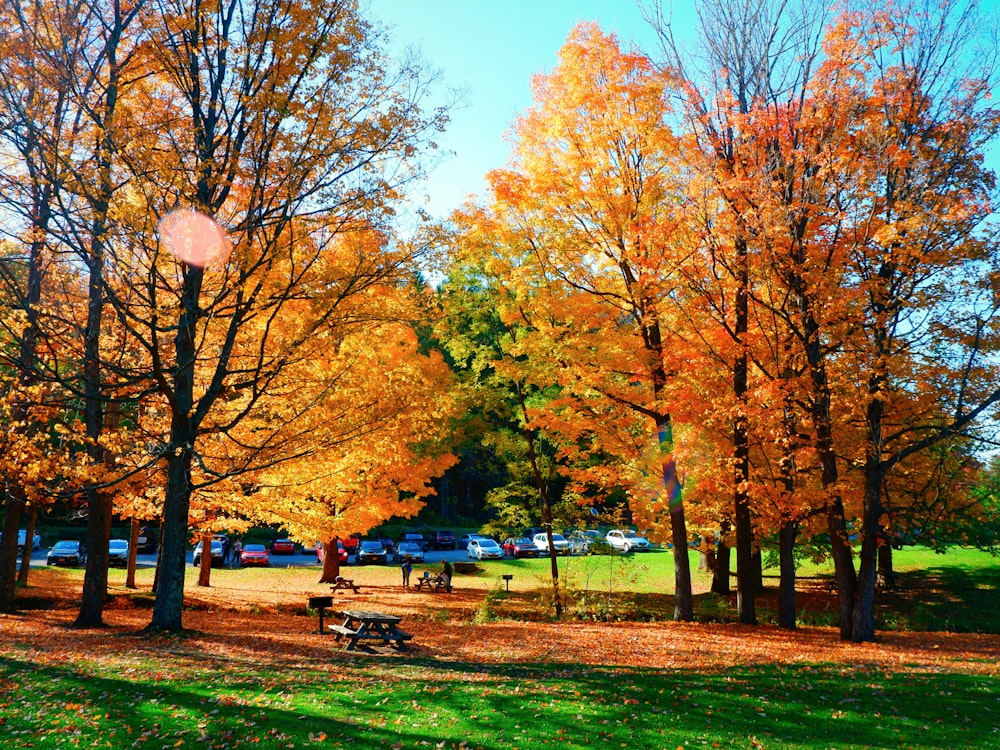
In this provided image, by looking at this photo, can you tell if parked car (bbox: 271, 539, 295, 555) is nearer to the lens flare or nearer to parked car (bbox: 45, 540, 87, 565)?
parked car (bbox: 45, 540, 87, 565)

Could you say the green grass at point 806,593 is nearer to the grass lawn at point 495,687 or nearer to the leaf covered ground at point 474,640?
the leaf covered ground at point 474,640

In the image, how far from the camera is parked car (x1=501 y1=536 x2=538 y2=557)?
41.6 metres

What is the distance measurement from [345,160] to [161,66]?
367 cm

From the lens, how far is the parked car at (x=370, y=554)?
36188mm

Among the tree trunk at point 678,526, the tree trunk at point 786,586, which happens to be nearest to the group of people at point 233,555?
the tree trunk at point 678,526

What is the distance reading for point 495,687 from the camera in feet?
28.6

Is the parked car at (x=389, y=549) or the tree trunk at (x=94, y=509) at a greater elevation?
the tree trunk at (x=94, y=509)

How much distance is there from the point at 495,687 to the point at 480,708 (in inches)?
43.4

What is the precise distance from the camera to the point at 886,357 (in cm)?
1237

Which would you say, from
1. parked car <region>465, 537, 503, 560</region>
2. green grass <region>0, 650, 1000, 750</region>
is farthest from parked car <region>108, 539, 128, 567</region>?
green grass <region>0, 650, 1000, 750</region>

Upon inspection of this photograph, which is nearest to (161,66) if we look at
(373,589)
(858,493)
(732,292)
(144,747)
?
(144,747)

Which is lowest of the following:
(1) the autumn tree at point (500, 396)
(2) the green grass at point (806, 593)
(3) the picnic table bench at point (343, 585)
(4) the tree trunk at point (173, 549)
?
(2) the green grass at point (806, 593)

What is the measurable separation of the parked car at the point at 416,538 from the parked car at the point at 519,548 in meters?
5.80

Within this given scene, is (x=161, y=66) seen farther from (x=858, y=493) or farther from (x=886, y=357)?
(x=858, y=493)
